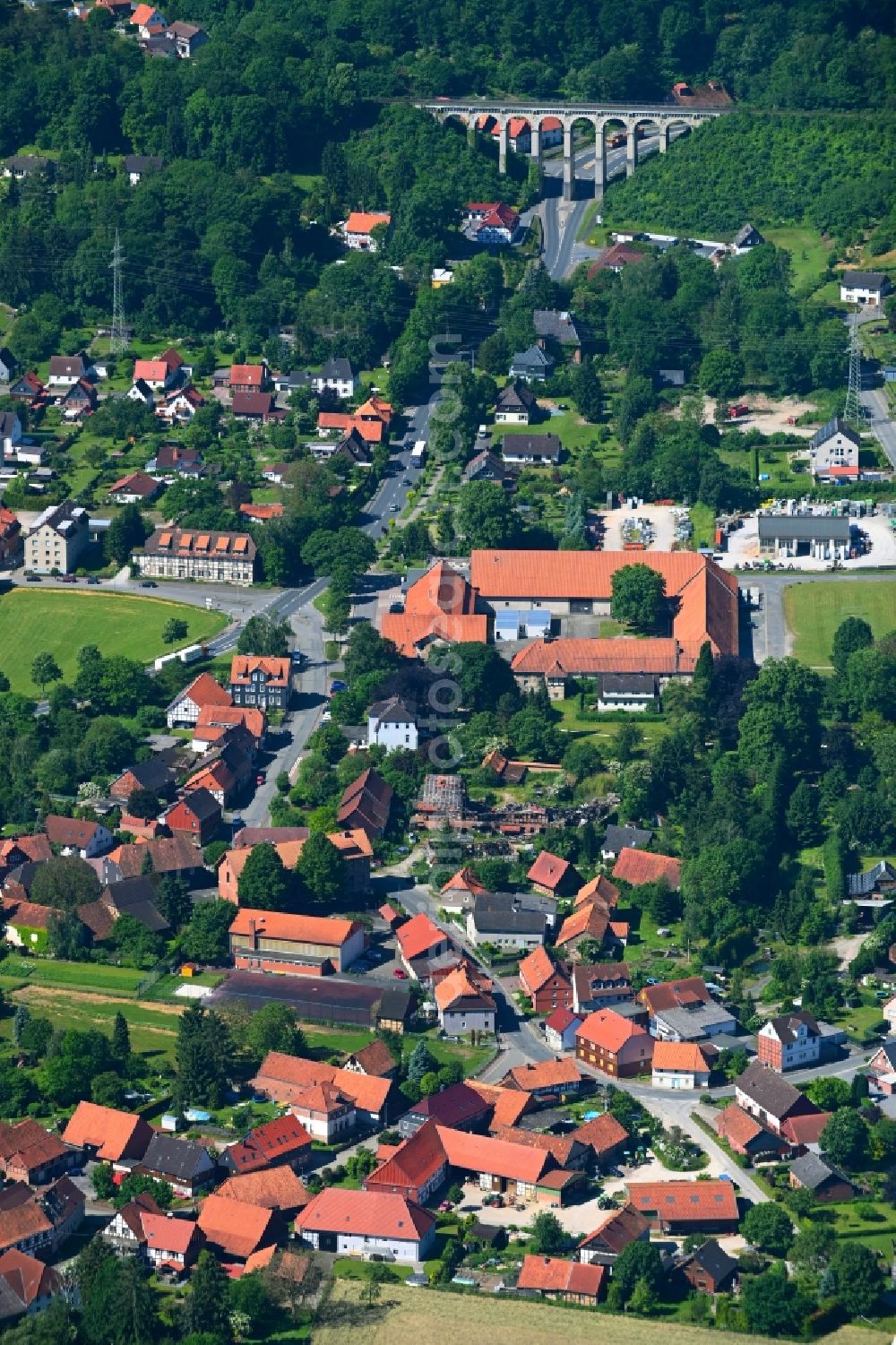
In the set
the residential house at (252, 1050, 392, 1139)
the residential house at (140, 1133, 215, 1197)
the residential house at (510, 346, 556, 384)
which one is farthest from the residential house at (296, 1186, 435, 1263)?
the residential house at (510, 346, 556, 384)

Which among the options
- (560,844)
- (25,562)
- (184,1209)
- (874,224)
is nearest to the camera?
(184,1209)

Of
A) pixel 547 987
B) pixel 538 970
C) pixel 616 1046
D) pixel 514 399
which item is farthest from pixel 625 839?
pixel 514 399

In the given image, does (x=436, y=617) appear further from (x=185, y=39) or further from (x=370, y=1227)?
(x=185, y=39)

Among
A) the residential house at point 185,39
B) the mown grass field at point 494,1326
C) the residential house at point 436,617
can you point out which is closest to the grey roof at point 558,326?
the residential house at point 436,617

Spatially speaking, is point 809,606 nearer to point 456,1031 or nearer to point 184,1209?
point 456,1031

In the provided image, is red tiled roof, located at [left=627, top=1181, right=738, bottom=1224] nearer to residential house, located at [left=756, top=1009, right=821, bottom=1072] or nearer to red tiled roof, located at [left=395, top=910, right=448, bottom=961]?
residential house, located at [left=756, top=1009, right=821, bottom=1072]

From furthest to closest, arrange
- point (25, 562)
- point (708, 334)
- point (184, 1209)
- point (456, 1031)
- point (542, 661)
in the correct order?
point (708, 334) → point (25, 562) → point (542, 661) → point (456, 1031) → point (184, 1209)

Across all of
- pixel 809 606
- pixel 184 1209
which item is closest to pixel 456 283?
pixel 809 606
